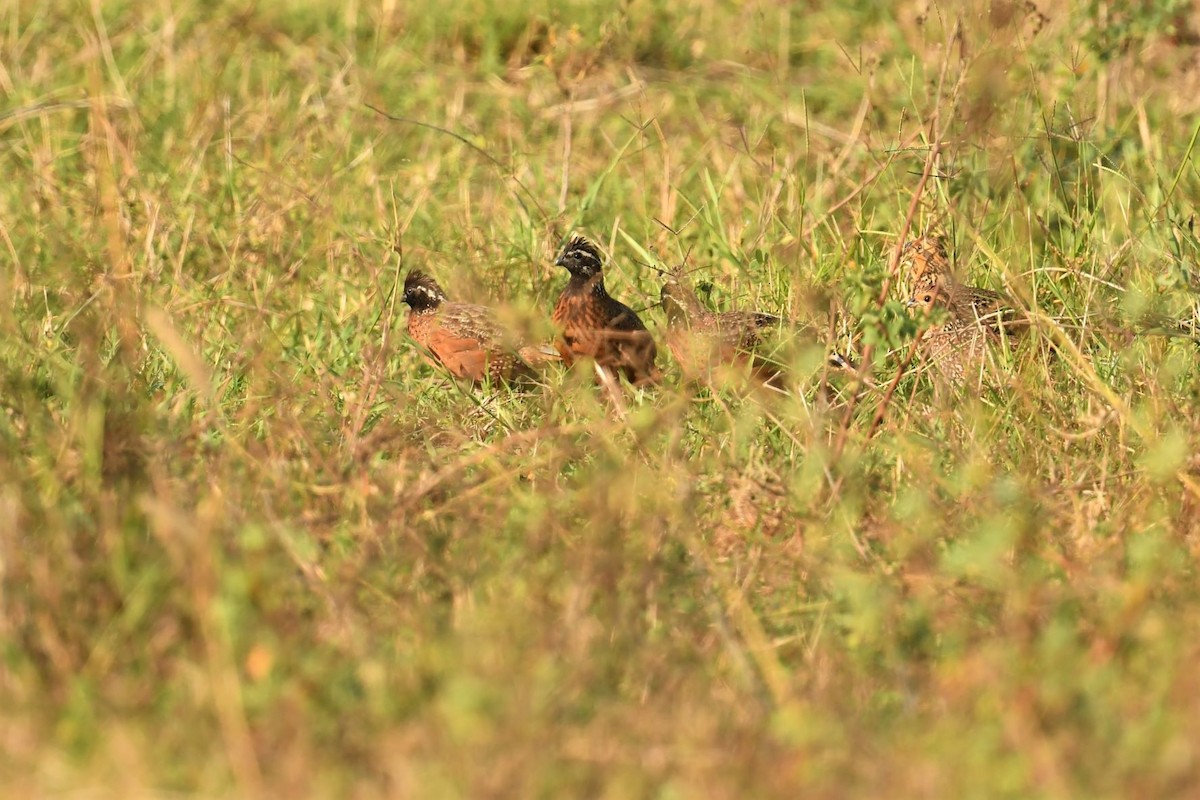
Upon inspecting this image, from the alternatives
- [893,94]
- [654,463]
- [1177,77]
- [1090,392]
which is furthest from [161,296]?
[1177,77]

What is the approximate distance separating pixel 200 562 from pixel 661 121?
5.30 m

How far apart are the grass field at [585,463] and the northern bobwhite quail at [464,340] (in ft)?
0.51

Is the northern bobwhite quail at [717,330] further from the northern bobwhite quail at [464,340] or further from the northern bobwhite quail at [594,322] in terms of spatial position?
the northern bobwhite quail at [464,340]

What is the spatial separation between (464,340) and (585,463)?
158 cm

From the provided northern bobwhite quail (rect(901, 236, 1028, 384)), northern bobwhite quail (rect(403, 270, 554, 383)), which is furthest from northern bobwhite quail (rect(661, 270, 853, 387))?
northern bobwhite quail (rect(403, 270, 554, 383))

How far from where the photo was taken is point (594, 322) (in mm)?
6445

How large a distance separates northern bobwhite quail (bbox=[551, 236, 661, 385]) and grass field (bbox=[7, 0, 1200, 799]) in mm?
198

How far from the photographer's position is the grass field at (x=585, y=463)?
3346mm

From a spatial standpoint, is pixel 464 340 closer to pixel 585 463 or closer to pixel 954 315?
pixel 585 463

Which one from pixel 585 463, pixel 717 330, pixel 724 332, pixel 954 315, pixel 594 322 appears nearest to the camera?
pixel 585 463

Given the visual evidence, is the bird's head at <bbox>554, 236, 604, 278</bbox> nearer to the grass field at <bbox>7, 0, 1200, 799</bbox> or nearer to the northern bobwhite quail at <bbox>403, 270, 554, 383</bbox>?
the grass field at <bbox>7, 0, 1200, 799</bbox>

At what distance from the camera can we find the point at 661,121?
844cm

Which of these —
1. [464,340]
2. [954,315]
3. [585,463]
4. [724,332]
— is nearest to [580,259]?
[464,340]

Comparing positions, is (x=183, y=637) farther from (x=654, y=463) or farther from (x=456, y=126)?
(x=456, y=126)
